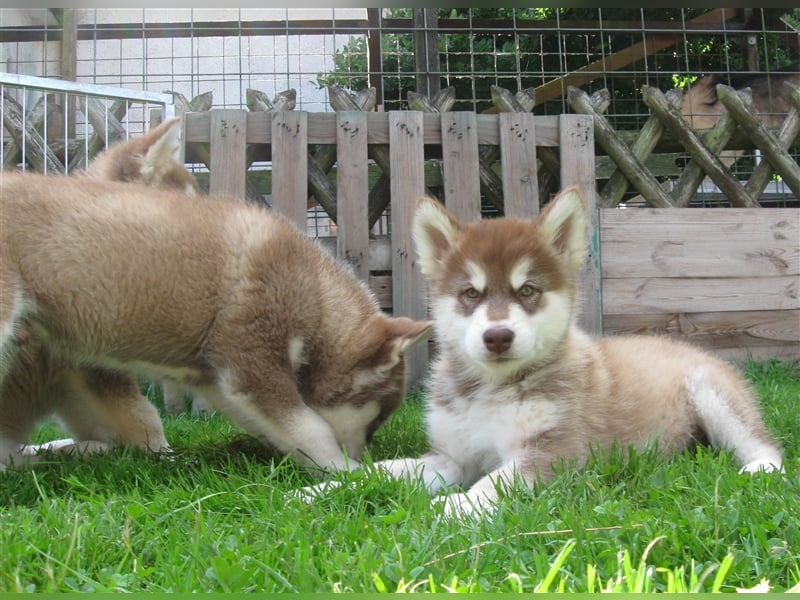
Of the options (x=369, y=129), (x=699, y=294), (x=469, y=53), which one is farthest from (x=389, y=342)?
(x=469, y=53)

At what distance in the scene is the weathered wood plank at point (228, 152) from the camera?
5590mm

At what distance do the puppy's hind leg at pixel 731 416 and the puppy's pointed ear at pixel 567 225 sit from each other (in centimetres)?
75

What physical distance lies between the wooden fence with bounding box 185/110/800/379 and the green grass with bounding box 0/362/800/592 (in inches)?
114

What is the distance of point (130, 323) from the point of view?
3.18m

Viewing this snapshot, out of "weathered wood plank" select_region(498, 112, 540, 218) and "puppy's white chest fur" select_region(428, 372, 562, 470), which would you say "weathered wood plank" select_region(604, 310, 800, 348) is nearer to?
"weathered wood plank" select_region(498, 112, 540, 218)

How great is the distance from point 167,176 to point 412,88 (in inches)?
152

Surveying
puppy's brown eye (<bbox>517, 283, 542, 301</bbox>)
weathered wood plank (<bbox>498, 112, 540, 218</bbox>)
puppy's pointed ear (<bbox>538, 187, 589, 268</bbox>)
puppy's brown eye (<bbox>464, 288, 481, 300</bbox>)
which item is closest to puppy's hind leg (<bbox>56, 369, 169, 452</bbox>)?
puppy's brown eye (<bbox>464, 288, 481, 300</bbox>)

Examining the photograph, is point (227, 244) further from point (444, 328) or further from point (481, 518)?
point (481, 518)

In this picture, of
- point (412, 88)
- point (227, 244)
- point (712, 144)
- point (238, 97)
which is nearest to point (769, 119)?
point (712, 144)

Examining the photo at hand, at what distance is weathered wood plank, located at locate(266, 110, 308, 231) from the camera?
18.5 feet

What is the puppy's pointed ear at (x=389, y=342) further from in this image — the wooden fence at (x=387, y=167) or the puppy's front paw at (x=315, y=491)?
the wooden fence at (x=387, y=167)

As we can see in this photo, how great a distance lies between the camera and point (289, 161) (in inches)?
222

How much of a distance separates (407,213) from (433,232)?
2324 mm

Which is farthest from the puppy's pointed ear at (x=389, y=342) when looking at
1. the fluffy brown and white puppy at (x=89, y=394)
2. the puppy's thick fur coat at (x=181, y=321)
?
the fluffy brown and white puppy at (x=89, y=394)
